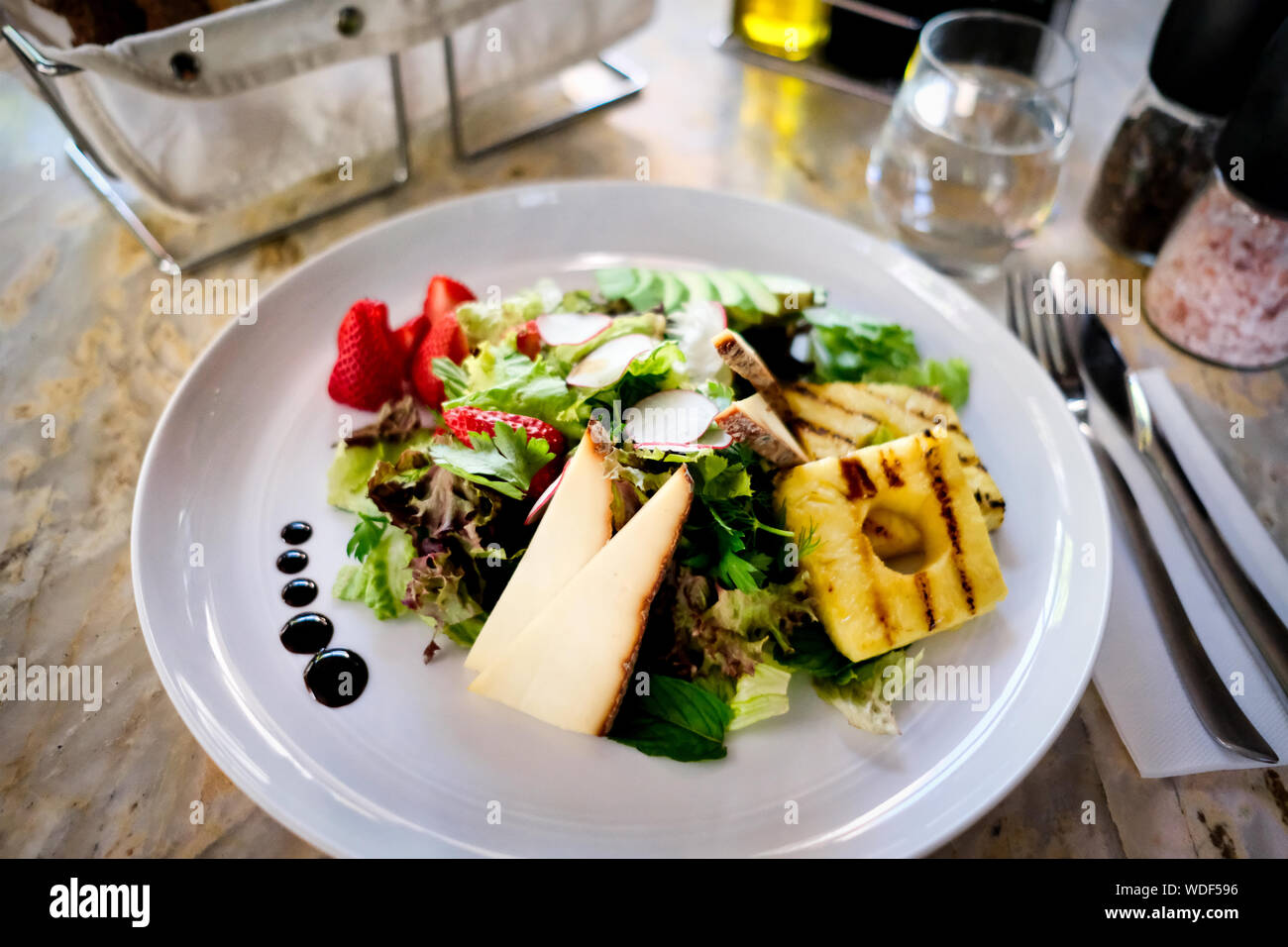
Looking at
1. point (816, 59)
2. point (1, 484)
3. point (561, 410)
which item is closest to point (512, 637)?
point (561, 410)

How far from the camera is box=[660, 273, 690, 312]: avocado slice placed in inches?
67.0

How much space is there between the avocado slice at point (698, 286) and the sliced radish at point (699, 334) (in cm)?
6

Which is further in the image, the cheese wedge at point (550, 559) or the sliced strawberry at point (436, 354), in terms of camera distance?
the sliced strawberry at point (436, 354)

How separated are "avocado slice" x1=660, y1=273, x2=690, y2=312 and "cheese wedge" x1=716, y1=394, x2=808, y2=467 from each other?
36cm

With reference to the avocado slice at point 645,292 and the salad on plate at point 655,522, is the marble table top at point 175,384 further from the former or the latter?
the avocado slice at point 645,292

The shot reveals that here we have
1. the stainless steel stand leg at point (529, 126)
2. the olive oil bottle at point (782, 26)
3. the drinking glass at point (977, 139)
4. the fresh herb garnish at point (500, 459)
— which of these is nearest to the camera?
the fresh herb garnish at point (500, 459)

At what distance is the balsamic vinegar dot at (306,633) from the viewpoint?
51.5 inches

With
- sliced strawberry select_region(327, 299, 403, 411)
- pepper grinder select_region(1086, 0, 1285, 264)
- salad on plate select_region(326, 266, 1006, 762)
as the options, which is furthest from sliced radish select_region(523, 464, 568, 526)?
pepper grinder select_region(1086, 0, 1285, 264)

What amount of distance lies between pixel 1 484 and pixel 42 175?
110cm

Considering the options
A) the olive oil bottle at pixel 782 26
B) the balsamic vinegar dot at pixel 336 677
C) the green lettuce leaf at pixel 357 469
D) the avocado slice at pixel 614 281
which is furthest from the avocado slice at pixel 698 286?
the olive oil bottle at pixel 782 26

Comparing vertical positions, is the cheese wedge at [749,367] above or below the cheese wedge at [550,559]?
above

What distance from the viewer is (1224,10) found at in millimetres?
1684

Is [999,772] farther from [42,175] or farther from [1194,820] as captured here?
[42,175]

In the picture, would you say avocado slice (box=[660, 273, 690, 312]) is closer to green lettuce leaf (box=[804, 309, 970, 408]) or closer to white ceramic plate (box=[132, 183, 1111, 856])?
green lettuce leaf (box=[804, 309, 970, 408])
